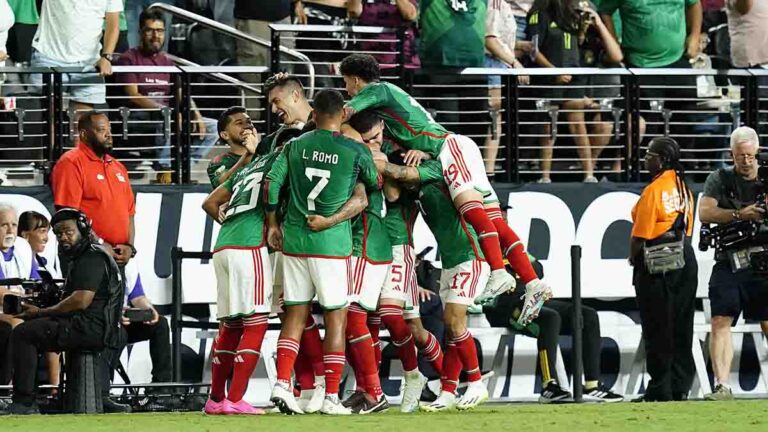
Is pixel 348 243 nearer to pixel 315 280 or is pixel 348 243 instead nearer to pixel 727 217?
pixel 315 280

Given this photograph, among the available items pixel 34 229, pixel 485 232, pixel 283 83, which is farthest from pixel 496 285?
pixel 34 229

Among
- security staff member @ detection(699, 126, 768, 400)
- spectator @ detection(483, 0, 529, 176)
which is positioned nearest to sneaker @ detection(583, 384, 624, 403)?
security staff member @ detection(699, 126, 768, 400)

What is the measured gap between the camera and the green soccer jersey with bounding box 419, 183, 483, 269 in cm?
1248

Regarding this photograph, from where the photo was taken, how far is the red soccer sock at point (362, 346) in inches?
476

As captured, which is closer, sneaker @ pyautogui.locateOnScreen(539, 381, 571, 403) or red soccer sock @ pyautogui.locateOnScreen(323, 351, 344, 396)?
red soccer sock @ pyautogui.locateOnScreen(323, 351, 344, 396)

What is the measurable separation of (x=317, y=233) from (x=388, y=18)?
5.30 meters

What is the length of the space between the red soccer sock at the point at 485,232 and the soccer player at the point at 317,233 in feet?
2.82

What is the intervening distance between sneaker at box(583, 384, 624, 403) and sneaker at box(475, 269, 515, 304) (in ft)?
12.2

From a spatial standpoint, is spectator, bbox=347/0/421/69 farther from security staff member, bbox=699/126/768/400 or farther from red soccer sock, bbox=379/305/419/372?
red soccer sock, bbox=379/305/419/372

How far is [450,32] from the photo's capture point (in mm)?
15984

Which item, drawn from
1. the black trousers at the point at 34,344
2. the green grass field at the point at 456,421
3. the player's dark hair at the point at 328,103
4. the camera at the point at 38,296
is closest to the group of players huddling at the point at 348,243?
the player's dark hair at the point at 328,103

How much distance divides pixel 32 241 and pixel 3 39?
185 centimetres

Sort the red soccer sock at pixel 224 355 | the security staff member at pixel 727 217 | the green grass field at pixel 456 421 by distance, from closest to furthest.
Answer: the green grass field at pixel 456 421, the red soccer sock at pixel 224 355, the security staff member at pixel 727 217

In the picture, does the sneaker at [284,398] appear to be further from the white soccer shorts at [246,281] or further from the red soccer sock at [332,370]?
the white soccer shorts at [246,281]
